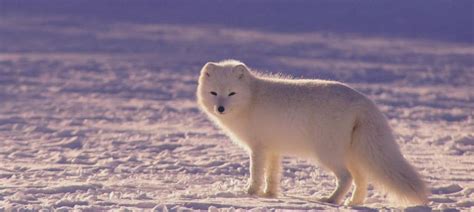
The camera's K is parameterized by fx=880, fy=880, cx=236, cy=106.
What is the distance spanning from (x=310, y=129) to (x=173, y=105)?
636cm

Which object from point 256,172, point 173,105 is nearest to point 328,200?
point 256,172

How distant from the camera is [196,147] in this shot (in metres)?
9.21

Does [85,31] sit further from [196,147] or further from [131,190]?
[131,190]

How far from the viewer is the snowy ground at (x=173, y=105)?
673 centimetres

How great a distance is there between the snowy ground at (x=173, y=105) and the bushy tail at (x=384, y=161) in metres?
0.18

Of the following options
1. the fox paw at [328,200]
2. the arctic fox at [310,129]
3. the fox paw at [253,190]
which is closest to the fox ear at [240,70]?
the arctic fox at [310,129]

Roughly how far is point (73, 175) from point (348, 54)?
1192 cm

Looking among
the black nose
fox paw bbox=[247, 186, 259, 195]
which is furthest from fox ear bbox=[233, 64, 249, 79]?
fox paw bbox=[247, 186, 259, 195]

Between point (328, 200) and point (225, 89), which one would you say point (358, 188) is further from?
point (225, 89)

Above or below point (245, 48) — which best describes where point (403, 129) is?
below

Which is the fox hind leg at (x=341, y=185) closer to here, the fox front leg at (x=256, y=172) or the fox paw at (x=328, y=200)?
the fox paw at (x=328, y=200)

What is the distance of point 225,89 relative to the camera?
6.33m

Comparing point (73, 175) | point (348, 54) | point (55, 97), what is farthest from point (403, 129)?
point (348, 54)

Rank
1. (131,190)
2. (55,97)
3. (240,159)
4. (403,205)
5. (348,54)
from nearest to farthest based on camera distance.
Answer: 1. (403,205)
2. (131,190)
3. (240,159)
4. (55,97)
5. (348,54)
